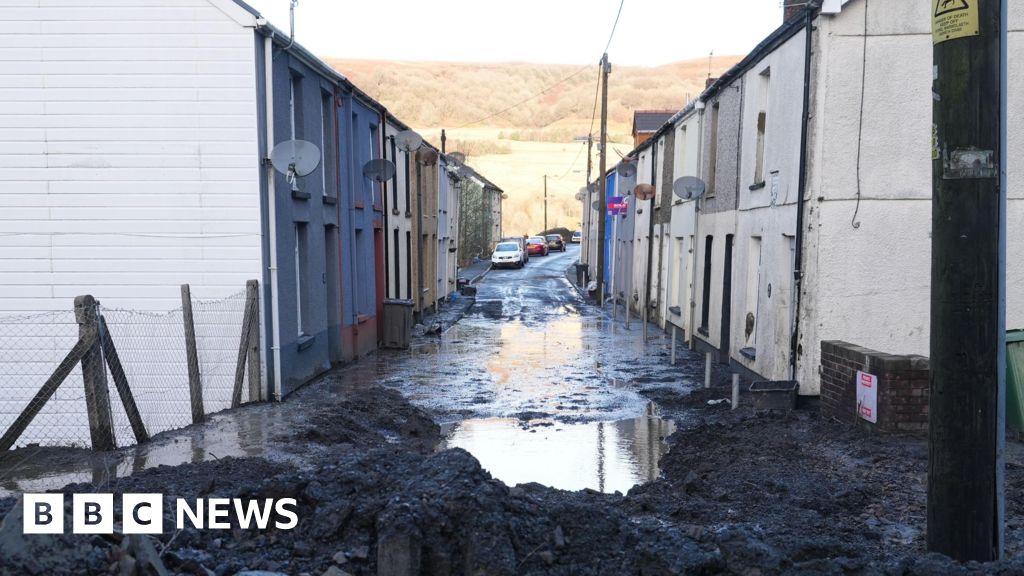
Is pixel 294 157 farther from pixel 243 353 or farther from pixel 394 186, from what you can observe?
pixel 394 186

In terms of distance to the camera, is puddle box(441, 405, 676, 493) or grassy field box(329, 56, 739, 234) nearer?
puddle box(441, 405, 676, 493)

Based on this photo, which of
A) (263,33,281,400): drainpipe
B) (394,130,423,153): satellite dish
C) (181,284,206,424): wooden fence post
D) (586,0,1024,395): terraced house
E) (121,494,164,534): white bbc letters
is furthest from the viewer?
(394,130,423,153): satellite dish

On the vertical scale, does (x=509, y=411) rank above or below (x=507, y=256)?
below

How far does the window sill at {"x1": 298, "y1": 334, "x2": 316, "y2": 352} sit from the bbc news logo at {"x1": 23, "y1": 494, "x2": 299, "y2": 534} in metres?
8.76

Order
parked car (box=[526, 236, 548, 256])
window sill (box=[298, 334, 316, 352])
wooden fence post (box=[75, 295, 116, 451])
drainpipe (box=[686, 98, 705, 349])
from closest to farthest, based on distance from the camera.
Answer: wooden fence post (box=[75, 295, 116, 451]), window sill (box=[298, 334, 316, 352]), drainpipe (box=[686, 98, 705, 349]), parked car (box=[526, 236, 548, 256])

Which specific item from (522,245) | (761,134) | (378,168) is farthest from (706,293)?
(522,245)

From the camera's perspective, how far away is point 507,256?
55.8 meters

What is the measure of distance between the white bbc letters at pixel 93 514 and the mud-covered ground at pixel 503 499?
0.15 metres

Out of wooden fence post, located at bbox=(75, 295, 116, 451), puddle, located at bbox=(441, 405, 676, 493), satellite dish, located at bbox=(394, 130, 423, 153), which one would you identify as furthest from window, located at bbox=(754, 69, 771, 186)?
wooden fence post, located at bbox=(75, 295, 116, 451)

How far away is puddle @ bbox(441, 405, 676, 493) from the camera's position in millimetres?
9164

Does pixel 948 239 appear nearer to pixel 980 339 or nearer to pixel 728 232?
pixel 980 339

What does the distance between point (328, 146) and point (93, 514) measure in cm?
1247

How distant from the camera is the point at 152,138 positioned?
1304cm

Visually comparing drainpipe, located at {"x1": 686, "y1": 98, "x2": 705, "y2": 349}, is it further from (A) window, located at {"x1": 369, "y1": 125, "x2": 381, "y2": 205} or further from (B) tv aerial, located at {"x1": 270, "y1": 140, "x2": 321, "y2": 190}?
(B) tv aerial, located at {"x1": 270, "y1": 140, "x2": 321, "y2": 190}
